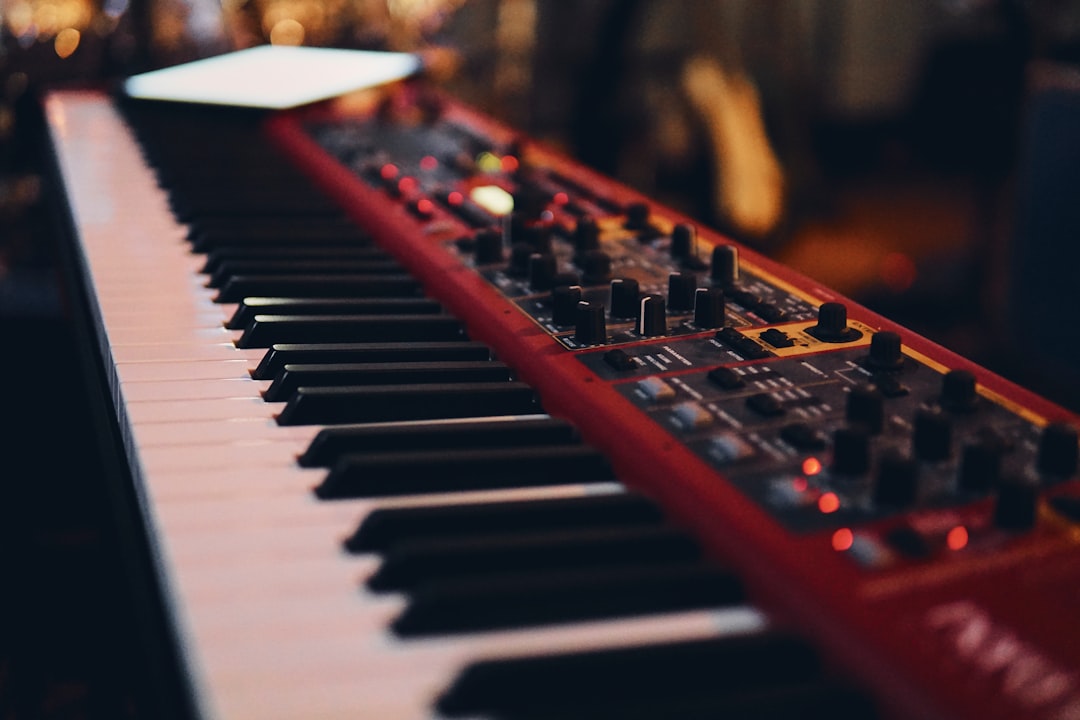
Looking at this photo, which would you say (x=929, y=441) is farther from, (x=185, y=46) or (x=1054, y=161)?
(x=185, y=46)

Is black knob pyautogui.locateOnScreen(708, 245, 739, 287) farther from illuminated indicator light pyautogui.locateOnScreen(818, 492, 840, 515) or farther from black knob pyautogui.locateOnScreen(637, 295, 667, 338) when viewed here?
illuminated indicator light pyautogui.locateOnScreen(818, 492, 840, 515)

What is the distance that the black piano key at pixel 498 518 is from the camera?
805mm

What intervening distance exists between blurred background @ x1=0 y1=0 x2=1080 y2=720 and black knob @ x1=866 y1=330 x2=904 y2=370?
1.06 metres

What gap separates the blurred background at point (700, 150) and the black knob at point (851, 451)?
107 cm

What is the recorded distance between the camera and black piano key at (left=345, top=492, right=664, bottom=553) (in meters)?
0.80

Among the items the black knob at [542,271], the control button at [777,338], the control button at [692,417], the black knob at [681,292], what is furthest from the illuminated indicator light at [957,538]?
the black knob at [542,271]

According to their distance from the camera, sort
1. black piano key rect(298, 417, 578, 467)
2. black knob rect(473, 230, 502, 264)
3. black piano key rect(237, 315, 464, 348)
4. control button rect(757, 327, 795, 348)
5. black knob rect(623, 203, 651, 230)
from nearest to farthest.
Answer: black piano key rect(298, 417, 578, 467) → control button rect(757, 327, 795, 348) → black piano key rect(237, 315, 464, 348) → black knob rect(473, 230, 502, 264) → black knob rect(623, 203, 651, 230)

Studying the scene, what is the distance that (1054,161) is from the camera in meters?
2.50

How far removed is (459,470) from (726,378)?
0.25 metres

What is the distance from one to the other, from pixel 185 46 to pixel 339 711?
10.1ft

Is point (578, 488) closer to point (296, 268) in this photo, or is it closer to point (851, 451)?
point (851, 451)

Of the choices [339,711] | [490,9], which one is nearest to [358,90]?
[339,711]

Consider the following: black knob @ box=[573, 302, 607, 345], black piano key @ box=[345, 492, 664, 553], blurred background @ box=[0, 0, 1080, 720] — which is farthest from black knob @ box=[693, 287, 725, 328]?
blurred background @ box=[0, 0, 1080, 720]

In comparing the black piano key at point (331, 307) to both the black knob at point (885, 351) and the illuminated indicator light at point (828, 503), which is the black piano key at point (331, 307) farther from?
the illuminated indicator light at point (828, 503)
